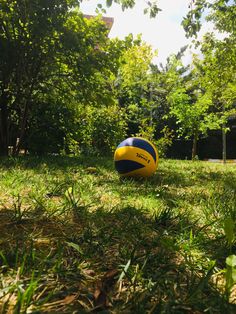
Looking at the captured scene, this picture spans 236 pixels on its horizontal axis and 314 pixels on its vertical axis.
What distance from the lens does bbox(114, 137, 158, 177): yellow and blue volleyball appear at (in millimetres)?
5023

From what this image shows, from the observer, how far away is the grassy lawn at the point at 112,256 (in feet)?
4.88

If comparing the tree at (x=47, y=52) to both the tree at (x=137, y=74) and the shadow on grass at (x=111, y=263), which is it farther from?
the tree at (x=137, y=74)

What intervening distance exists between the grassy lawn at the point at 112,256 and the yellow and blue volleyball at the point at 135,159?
1.47 metres

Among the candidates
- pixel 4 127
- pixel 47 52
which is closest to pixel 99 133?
pixel 4 127

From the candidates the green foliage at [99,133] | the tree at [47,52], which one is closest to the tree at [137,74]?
the green foliage at [99,133]

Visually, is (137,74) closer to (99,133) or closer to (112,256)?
(99,133)

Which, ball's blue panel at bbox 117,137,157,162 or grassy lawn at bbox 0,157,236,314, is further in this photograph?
ball's blue panel at bbox 117,137,157,162

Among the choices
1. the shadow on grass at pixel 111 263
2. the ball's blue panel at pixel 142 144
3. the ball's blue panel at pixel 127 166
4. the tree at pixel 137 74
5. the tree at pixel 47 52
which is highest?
the tree at pixel 137 74

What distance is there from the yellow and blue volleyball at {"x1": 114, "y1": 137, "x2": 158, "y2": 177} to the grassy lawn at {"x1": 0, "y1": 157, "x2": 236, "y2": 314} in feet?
4.83

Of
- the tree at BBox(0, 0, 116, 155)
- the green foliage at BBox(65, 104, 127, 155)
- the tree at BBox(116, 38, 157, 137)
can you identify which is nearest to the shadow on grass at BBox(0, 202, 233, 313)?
the tree at BBox(0, 0, 116, 155)

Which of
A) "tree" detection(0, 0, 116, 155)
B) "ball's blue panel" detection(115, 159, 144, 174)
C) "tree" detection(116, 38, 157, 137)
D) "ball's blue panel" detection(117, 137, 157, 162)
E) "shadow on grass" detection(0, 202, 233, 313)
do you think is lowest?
"shadow on grass" detection(0, 202, 233, 313)

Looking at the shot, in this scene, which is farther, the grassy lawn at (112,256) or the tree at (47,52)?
the tree at (47,52)

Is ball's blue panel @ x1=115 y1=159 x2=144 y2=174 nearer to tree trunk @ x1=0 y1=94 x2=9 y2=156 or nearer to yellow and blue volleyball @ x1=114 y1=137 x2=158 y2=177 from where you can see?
Result: yellow and blue volleyball @ x1=114 y1=137 x2=158 y2=177

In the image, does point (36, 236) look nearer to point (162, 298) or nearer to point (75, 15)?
point (162, 298)
